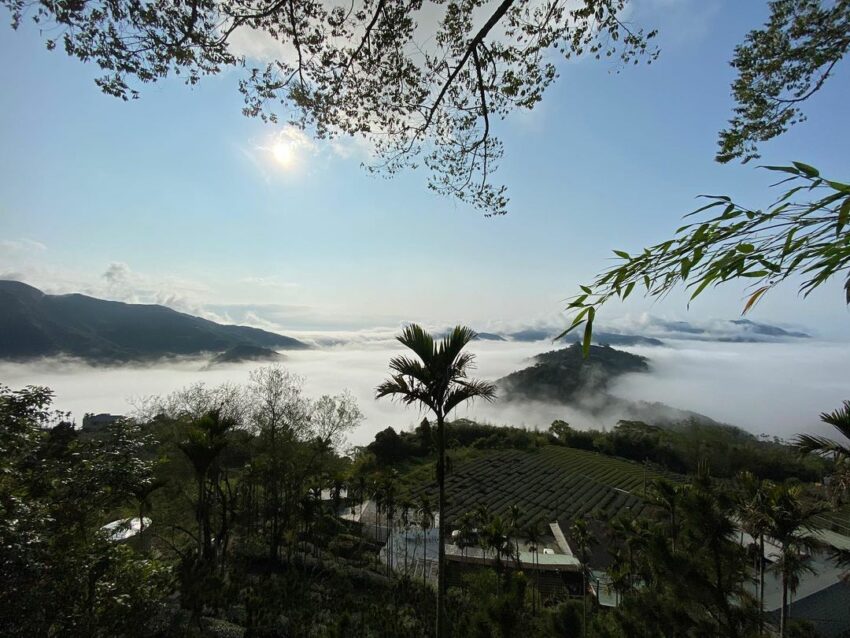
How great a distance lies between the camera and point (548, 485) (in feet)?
235

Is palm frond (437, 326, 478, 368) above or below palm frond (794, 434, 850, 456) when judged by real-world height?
above

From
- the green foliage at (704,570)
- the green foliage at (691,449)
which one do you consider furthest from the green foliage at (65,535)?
the green foliage at (691,449)

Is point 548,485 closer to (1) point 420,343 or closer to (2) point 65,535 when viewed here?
(1) point 420,343

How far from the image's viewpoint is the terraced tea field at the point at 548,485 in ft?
190

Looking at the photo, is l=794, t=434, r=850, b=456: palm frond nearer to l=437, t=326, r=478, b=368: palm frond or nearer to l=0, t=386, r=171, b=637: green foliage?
l=437, t=326, r=478, b=368: palm frond

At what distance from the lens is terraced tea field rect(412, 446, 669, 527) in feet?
190

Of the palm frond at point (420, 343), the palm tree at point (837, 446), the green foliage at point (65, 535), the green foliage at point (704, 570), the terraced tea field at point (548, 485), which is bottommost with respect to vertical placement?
the terraced tea field at point (548, 485)

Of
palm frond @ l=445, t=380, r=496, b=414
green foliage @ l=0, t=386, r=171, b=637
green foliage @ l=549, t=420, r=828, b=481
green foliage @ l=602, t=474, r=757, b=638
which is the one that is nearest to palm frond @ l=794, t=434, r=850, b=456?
green foliage @ l=602, t=474, r=757, b=638

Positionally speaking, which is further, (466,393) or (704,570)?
(704,570)

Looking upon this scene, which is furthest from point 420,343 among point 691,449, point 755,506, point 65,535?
point 691,449

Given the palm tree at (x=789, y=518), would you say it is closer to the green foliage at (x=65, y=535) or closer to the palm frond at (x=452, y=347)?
the palm frond at (x=452, y=347)

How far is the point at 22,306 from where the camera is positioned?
596ft

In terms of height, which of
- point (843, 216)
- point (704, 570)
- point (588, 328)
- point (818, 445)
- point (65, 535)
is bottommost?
point (704, 570)

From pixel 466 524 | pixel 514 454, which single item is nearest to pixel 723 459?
pixel 514 454
